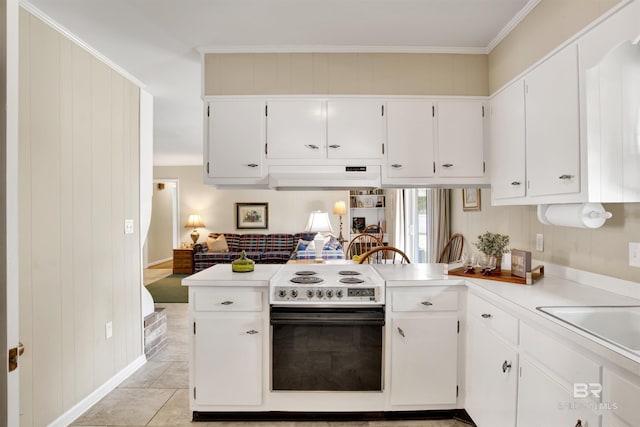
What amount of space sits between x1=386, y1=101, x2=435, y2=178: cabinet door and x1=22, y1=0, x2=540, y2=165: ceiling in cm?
47

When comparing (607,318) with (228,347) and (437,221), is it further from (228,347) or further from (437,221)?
(437,221)

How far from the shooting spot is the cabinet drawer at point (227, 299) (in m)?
2.17

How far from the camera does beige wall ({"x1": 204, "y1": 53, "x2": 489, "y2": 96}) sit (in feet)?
8.57

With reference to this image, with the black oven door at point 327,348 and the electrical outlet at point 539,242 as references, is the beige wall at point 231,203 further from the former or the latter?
the black oven door at point 327,348

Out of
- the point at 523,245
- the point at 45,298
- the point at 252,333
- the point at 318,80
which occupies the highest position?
the point at 318,80

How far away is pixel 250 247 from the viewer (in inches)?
293

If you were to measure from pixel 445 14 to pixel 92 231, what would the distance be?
2.81 m

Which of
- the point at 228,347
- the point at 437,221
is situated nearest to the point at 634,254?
the point at 228,347

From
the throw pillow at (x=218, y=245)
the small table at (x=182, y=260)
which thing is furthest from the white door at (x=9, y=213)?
the small table at (x=182, y=260)

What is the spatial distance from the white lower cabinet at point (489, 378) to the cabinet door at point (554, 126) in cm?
84

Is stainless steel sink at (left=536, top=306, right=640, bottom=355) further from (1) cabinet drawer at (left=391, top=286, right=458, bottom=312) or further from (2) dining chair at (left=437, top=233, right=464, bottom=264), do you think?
(2) dining chair at (left=437, top=233, right=464, bottom=264)

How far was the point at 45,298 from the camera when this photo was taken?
2053mm

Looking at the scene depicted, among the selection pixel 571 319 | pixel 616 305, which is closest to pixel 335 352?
pixel 571 319

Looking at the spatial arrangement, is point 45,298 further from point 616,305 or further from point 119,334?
point 616,305
